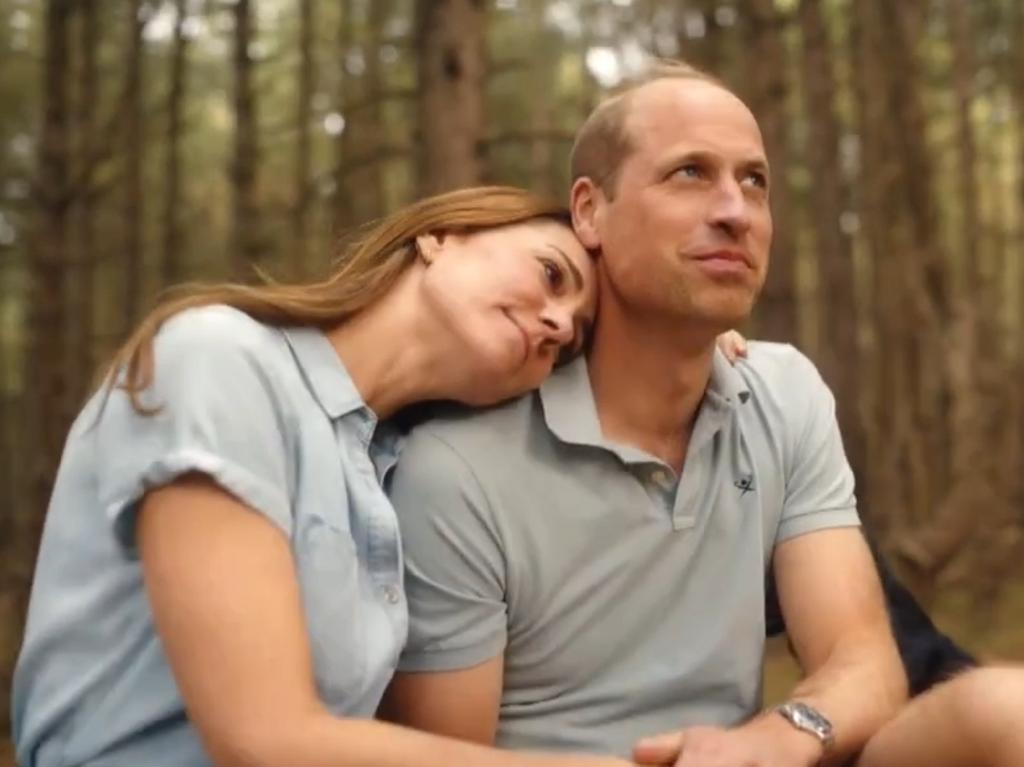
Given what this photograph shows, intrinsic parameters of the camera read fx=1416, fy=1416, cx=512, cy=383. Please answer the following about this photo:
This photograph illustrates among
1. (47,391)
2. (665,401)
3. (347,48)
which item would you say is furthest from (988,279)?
(665,401)

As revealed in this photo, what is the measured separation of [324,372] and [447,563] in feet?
0.81

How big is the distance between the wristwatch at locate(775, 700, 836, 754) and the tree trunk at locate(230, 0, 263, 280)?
269cm

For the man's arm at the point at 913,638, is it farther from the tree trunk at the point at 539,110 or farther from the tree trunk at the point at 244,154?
the tree trunk at the point at 539,110

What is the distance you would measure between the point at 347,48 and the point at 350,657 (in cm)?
493

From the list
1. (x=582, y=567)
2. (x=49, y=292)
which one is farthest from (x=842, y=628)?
(x=49, y=292)

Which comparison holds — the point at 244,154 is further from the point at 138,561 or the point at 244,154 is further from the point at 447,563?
the point at 138,561

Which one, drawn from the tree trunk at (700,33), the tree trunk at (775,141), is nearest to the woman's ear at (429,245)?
the tree trunk at (775,141)

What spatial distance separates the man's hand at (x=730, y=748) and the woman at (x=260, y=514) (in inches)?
3.3

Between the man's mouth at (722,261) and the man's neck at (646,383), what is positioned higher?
the man's mouth at (722,261)

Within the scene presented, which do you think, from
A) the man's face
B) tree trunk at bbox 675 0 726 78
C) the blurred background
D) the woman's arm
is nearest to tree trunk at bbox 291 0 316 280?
the blurred background

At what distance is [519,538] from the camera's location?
153 cm

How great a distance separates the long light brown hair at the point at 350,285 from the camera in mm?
1318

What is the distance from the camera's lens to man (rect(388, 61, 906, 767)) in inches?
58.9

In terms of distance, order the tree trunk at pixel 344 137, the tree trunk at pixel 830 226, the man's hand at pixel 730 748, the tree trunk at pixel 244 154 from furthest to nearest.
Result: the tree trunk at pixel 830 226 → the tree trunk at pixel 244 154 → the tree trunk at pixel 344 137 → the man's hand at pixel 730 748
